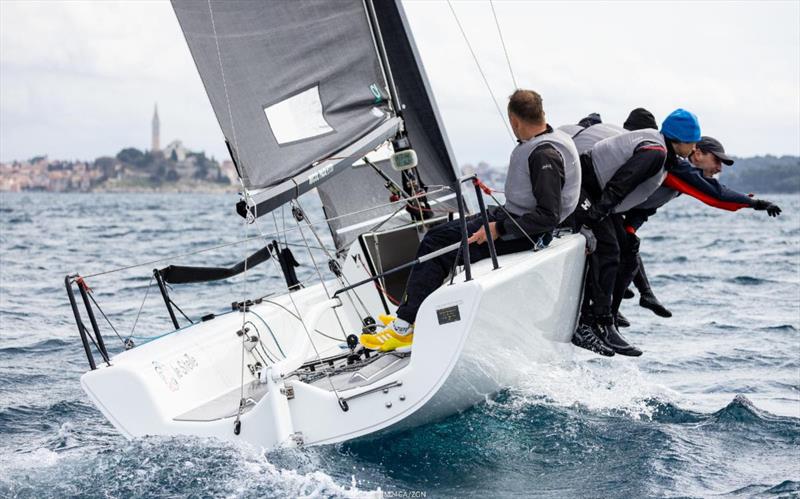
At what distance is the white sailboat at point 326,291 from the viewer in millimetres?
3988

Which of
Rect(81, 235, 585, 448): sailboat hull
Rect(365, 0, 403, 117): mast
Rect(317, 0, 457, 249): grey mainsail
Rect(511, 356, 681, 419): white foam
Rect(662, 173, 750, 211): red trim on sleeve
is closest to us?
Rect(81, 235, 585, 448): sailboat hull

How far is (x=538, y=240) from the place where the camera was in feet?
15.4

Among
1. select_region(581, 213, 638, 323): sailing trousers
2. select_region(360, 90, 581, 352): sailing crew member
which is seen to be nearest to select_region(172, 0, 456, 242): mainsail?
select_region(360, 90, 581, 352): sailing crew member

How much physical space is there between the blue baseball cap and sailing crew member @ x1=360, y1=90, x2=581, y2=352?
1.92 feet

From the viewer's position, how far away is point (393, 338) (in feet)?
14.7

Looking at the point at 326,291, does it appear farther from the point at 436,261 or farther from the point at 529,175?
the point at 529,175

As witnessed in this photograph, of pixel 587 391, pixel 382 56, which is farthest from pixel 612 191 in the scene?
pixel 382 56

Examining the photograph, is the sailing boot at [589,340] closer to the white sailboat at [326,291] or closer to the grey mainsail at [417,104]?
the white sailboat at [326,291]

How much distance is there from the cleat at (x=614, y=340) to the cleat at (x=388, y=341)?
1151mm

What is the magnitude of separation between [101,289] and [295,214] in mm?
6401

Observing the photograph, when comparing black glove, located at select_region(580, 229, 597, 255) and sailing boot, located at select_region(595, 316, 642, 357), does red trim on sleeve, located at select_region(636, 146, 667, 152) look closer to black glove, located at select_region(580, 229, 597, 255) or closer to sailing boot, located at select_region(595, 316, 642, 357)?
black glove, located at select_region(580, 229, 597, 255)

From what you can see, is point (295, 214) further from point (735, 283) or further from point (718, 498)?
point (735, 283)

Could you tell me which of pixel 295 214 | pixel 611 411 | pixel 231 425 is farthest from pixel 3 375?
pixel 611 411

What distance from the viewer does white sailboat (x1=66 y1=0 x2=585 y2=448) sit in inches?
157
